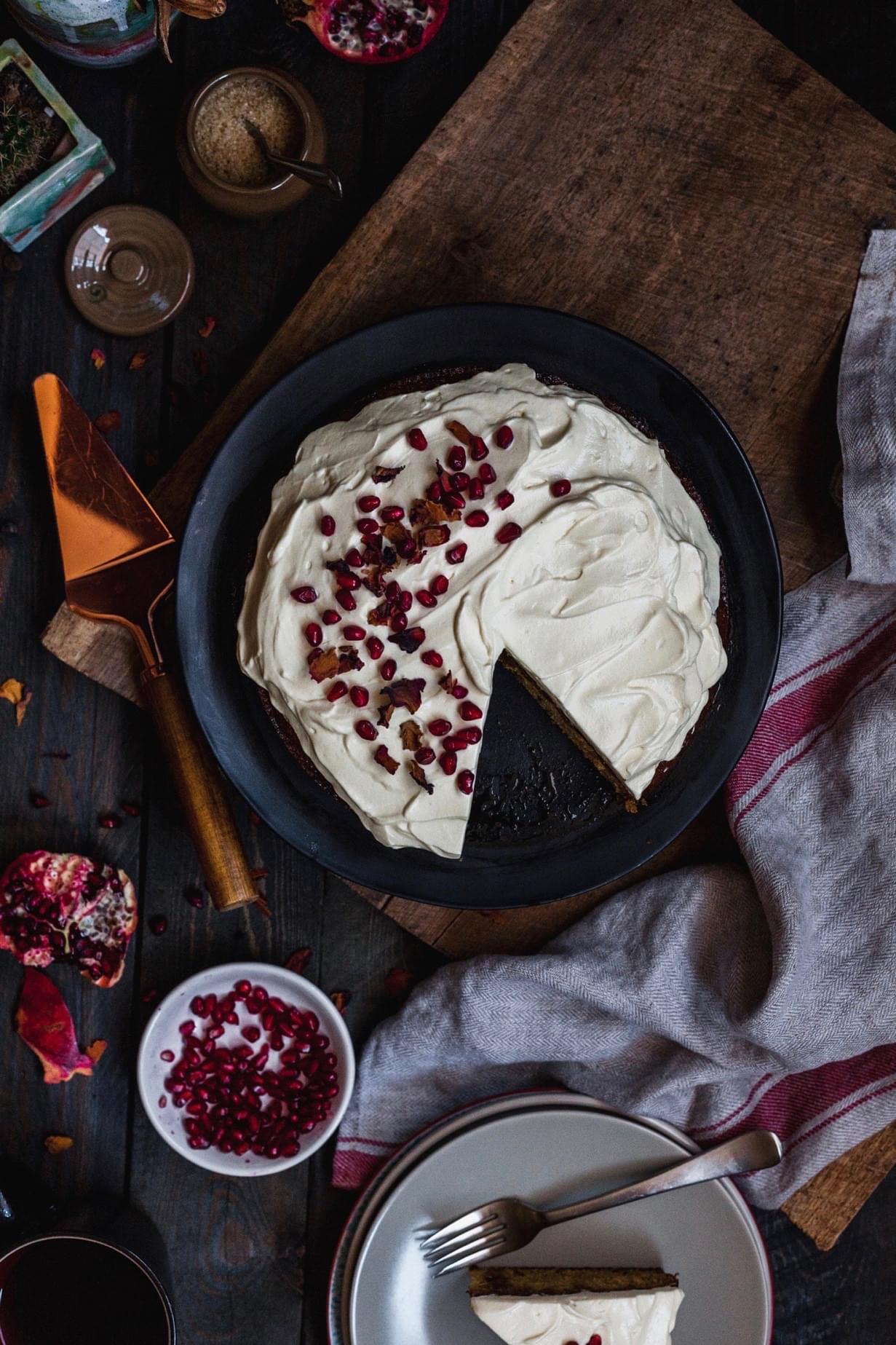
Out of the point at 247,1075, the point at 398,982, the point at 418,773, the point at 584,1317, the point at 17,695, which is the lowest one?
the point at 584,1317

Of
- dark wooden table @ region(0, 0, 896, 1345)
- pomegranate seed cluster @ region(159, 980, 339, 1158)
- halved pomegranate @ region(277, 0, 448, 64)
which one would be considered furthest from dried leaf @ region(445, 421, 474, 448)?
pomegranate seed cluster @ region(159, 980, 339, 1158)

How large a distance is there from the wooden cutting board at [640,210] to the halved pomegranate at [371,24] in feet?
0.68

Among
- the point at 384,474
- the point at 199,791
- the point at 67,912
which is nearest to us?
the point at 384,474

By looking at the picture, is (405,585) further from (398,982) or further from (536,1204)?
(536,1204)

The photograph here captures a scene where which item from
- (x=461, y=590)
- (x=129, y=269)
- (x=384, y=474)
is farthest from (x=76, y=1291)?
(x=129, y=269)

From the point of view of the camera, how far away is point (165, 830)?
267 cm

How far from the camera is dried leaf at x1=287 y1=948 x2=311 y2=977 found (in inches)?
105

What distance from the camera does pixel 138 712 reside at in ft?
8.68

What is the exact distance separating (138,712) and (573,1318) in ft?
5.77

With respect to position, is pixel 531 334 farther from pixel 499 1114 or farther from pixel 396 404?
pixel 499 1114

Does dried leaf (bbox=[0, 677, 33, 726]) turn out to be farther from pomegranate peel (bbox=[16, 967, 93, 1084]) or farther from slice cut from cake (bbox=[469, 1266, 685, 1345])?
slice cut from cake (bbox=[469, 1266, 685, 1345])

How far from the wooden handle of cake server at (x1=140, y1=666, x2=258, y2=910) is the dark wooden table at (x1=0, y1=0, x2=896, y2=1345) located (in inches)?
9.6

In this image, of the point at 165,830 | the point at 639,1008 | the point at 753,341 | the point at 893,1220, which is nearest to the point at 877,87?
the point at 753,341

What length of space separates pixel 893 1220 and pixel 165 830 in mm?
2146
